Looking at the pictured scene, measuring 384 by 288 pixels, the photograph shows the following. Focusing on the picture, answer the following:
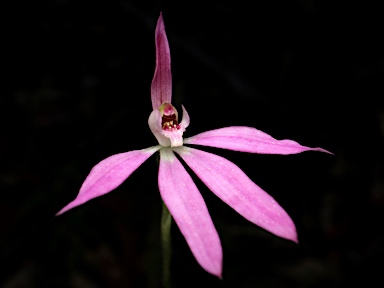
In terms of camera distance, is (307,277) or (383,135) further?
(383,135)

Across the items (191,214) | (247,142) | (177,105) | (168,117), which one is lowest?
(191,214)

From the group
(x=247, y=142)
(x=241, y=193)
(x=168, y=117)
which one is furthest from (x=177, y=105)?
(x=241, y=193)

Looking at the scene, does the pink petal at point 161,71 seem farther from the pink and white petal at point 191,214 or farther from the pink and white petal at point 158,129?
the pink and white petal at point 191,214

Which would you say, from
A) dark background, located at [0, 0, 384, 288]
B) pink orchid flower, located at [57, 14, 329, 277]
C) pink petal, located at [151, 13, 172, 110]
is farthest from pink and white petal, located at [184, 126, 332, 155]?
dark background, located at [0, 0, 384, 288]

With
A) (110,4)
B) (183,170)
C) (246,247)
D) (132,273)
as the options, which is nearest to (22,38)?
(110,4)

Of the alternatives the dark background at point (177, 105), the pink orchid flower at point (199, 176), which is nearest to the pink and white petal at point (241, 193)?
the pink orchid flower at point (199, 176)

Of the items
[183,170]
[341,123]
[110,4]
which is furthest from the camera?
[341,123]

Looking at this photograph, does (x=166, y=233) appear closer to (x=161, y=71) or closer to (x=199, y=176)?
(x=199, y=176)

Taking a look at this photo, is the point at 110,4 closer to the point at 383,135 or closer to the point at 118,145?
the point at 118,145
